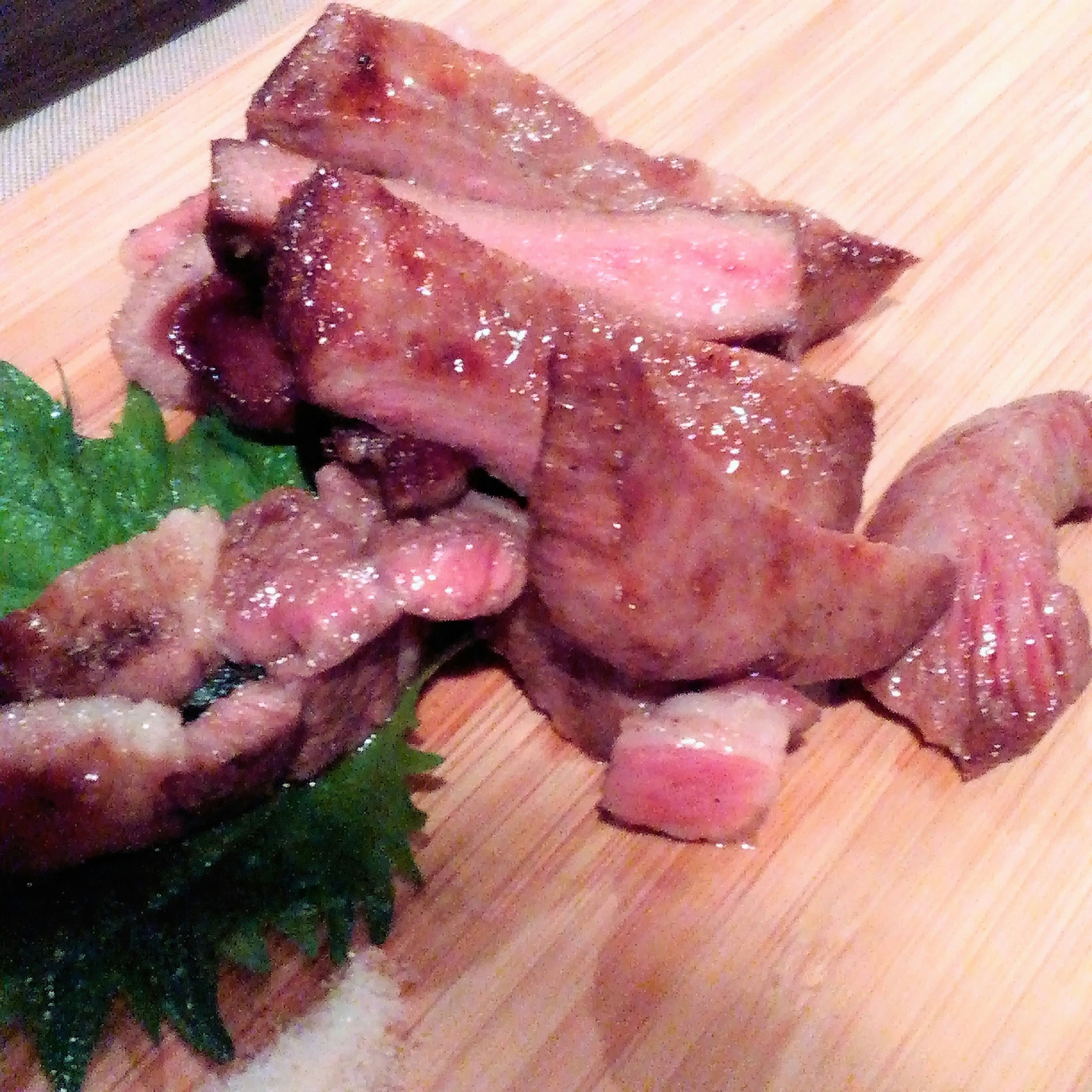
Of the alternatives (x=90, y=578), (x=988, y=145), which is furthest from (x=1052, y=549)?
(x=90, y=578)

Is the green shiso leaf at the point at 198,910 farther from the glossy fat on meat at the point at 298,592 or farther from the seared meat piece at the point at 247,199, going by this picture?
the seared meat piece at the point at 247,199

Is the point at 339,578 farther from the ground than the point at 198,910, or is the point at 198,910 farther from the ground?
the point at 339,578

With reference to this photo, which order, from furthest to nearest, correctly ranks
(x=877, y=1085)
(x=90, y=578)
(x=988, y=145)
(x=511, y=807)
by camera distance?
(x=988, y=145) → (x=511, y=807) → (x=90, y=578) → (x=877, y=1085)

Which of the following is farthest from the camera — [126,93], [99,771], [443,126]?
[126,93]

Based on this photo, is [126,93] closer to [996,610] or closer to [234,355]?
[234,355]

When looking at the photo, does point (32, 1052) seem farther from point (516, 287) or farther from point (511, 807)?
point (516, 287)

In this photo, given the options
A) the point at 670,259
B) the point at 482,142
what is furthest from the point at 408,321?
the point at 482,142
